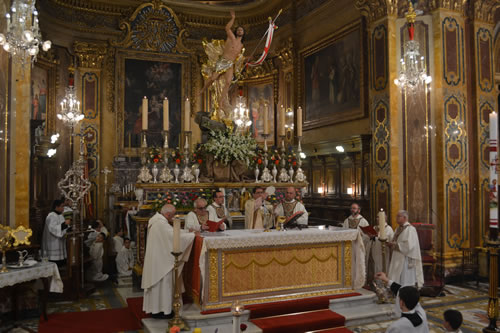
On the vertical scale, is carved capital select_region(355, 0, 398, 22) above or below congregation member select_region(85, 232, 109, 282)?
above

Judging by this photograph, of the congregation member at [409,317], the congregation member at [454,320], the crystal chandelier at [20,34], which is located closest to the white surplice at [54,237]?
the crystal chandelier at [20,34]

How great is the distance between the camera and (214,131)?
965cm

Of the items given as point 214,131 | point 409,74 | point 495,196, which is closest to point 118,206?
point 214,131

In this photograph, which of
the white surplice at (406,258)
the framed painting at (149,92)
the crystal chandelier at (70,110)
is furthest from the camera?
the framed painting at (149,92)

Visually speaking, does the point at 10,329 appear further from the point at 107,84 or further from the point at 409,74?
the point at 107,84

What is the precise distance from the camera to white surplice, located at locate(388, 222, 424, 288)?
802 centimetres

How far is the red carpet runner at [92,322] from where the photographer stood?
267 inches

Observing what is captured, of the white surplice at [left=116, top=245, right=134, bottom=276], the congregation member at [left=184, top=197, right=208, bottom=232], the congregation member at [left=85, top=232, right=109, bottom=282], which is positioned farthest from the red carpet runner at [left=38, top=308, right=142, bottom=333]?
the white surplice at [left=116, top=245, right=134, bottom=276]

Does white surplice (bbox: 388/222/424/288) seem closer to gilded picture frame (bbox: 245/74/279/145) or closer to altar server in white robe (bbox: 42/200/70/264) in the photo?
altar server in white robe (bbox: 42/200/70/264)

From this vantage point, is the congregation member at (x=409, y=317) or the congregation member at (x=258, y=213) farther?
the congregation member at (x=258, y=213)

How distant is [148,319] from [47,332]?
155 cm

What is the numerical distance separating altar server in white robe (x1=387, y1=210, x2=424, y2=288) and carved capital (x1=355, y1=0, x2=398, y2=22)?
5437 mm

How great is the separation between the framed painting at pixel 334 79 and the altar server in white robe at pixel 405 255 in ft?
16.0

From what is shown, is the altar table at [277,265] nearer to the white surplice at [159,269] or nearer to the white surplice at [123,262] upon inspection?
the white surplice at [159,269]
